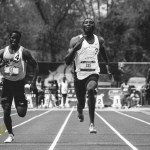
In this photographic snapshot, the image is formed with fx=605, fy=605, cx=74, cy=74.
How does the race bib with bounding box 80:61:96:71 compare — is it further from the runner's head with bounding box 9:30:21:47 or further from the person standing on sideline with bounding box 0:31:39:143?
the runner's head with bounding box 9:30:21:47

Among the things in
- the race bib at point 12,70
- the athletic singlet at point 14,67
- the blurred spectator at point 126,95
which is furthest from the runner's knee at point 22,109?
the blurred spectator at point 126,95

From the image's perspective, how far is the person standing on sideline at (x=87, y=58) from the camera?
1113cm

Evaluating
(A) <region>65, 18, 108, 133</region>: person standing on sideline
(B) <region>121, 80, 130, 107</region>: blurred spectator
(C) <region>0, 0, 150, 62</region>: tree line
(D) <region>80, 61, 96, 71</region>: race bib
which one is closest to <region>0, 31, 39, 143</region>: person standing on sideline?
(A) <region>65, 18, 108, 133</region>: person standing on sideline

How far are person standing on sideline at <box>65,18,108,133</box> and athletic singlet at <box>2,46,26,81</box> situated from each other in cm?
91

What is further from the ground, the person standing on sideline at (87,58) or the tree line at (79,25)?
the tree line at (79,25)

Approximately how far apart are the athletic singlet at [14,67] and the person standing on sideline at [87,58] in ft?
2.97

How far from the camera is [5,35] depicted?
50906 mm

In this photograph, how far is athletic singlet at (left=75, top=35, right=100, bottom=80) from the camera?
36.8 ft

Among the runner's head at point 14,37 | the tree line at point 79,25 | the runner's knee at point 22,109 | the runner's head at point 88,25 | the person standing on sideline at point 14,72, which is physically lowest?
the runner's knee at point 22,109

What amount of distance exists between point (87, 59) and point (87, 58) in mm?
20

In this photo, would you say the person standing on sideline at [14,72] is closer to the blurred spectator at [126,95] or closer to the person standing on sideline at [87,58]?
the person standing on sideline at [87,58]

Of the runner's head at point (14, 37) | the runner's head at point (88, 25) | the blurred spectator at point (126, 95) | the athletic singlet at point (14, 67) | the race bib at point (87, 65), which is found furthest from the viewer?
the blurred spectator at point (126, 95)

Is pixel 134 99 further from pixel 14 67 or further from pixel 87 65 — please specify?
pixel 14 67

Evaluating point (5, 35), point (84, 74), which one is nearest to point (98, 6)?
point (5, 35)
